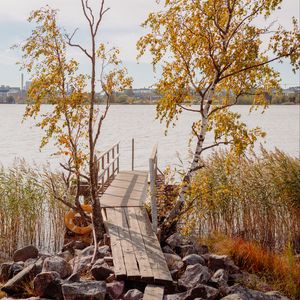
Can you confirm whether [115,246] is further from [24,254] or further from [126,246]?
[24,254]

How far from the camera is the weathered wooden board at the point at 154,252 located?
8.38 meters

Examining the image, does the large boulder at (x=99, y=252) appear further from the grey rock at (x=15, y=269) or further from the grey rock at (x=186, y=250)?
the grey rock at (x=186, y=250)

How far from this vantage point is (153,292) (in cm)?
800

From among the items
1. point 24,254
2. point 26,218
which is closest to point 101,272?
point 24,254

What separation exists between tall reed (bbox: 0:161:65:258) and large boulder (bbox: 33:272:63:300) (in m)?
4.84

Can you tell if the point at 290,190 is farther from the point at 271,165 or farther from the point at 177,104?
the point at 177,104

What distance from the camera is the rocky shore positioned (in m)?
7.96

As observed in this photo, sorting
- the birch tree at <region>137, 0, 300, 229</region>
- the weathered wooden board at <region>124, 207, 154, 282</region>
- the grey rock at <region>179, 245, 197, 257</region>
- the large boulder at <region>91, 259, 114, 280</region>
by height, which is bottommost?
the grey rock at <region>179, 245, 197, 257</region>

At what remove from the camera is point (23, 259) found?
35.2 ft

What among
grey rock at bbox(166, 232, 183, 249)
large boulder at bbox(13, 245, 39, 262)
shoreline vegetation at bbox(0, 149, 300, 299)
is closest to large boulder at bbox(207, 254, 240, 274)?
grey rock at bbox(166, 232, 183, 249)

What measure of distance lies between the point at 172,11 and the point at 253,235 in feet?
18.5

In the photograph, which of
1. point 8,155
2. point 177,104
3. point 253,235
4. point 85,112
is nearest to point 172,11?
point 177,104

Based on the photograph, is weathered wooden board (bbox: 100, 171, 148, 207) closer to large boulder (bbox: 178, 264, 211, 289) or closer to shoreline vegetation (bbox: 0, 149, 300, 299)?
shoreline vegetation (bbox: 0, 149, 300, 299)

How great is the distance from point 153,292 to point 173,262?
163cm
